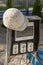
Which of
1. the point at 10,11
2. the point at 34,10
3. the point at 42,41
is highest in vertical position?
the point at 10,11

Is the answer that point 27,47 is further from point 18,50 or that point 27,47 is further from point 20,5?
point 20,5

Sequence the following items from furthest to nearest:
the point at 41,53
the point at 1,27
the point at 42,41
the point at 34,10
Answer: the point at 34,10 → the point at 1,27 → the point at 42,41 → the point at 41,53

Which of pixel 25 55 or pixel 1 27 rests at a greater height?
pixel 25 55

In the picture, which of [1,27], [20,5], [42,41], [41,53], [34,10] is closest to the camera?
[41,53]

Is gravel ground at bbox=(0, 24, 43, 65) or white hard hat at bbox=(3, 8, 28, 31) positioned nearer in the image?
white hard hat at bbox=(3, 8, 28, 31)

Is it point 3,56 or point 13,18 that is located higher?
point 13,18

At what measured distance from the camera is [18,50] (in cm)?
342

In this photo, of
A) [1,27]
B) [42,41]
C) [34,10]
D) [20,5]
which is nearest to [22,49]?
[42,41]

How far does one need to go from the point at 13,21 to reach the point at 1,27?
7160 mm

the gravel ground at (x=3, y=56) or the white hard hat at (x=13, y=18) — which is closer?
the white hard hat at (x=13, y=18)

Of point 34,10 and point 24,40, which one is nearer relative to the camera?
point 24,40

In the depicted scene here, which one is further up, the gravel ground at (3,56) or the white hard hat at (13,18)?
the white hard hat at (13,18)

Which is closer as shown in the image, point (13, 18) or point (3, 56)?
point (13, 18)

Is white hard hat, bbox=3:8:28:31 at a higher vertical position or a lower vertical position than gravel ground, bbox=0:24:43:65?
higher
